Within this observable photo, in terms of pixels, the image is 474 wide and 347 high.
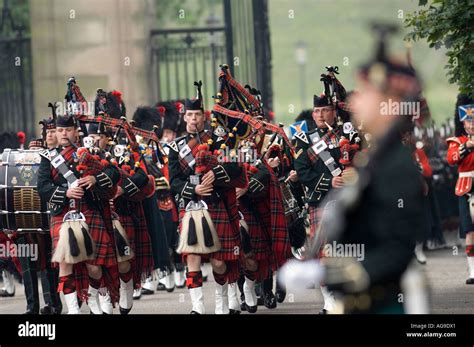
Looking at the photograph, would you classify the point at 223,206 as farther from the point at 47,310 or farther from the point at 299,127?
the point at 299,127

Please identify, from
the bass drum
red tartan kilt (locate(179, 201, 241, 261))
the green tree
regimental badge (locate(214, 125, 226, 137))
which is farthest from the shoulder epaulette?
the bass drum

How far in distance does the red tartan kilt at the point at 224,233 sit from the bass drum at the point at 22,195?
1295 millimetres

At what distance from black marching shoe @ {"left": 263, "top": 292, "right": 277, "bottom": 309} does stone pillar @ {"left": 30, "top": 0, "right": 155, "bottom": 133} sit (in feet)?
24.8

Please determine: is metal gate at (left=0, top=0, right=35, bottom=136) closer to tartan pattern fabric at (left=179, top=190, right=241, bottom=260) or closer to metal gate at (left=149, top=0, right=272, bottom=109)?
metal gate at (left=149, top=0, right=272, bottom=109)

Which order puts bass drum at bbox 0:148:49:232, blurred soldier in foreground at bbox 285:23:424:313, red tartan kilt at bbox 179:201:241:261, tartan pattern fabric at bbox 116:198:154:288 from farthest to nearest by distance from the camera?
tartan pattern fabric at bbox 116:198:154:288, bass drum at bbox 0:148:49:232, red tartan kilt at bbox 179:201:241:261, blurred soldier in foreground at bbox 285:23:424:313

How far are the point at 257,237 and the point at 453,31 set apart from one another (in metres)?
2.67

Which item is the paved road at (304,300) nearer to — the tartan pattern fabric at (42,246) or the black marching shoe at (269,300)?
the black marching shoe at (269,300)

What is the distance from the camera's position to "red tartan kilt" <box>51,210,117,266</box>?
481 inches

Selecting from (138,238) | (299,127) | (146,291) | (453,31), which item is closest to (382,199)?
(453,31)

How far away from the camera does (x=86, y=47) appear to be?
69.5 ft

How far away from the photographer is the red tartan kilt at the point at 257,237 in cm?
1345

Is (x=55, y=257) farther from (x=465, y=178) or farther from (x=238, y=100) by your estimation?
(x=465, y=178)
